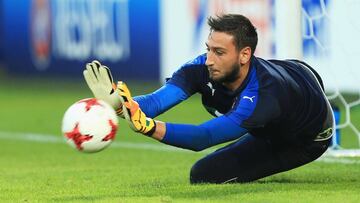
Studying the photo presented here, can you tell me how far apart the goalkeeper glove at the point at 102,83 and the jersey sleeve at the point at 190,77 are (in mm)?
732

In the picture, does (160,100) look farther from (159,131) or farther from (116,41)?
(116,41)

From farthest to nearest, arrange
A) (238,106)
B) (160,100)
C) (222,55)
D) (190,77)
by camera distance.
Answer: (190,77), (160,100), (222,55), (238,106)

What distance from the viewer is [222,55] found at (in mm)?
7129

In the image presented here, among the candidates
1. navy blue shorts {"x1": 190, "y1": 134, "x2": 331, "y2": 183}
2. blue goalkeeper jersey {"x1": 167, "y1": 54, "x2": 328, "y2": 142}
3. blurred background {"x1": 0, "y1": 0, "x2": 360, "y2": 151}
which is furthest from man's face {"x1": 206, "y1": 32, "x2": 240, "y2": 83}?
blurred background {"x1": 0, "y1": 0, "x2": 360, "y2": 151}

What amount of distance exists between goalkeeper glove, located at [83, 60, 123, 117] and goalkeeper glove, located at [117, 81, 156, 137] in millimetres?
295

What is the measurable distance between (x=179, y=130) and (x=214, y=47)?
0.70 meters

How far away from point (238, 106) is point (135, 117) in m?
0.77

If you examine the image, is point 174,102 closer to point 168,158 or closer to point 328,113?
point 328,113

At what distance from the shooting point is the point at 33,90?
21.3 metres

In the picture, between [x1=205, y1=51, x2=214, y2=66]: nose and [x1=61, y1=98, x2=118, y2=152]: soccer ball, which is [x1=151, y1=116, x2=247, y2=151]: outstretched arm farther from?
[x1=205, y1=51, x2=214, y2=66]: nose

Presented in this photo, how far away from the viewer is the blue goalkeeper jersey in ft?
22.9

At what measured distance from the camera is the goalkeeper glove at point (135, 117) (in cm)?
668

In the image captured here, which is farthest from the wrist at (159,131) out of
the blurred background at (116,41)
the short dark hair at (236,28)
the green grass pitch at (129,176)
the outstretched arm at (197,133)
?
the blurred background at (116,41)

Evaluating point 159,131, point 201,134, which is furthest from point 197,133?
point 159,131
